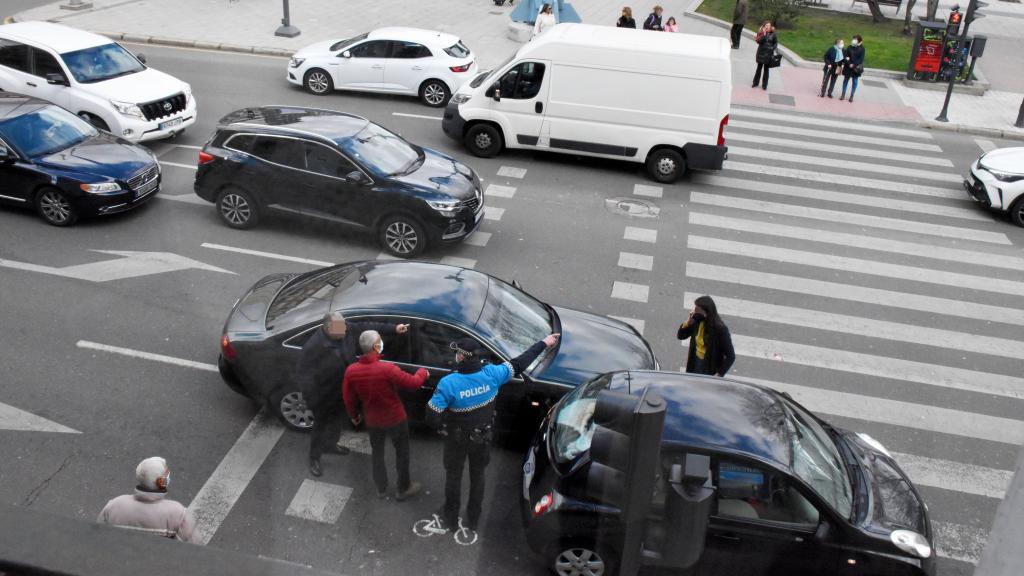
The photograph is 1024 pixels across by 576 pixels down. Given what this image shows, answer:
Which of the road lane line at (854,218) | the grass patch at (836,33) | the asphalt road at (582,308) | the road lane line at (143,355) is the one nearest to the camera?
the asphalt road at (582,308)

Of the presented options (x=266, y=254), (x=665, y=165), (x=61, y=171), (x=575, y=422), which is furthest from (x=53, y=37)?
(x=575, y=422)

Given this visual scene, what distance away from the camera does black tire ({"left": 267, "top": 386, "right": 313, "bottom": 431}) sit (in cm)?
779

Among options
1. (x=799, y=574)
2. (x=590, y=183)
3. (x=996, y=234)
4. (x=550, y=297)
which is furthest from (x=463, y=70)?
(x=799, y=574)

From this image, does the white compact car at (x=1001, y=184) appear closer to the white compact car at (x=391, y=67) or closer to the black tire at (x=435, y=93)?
the white compact car at (x=391, y=67)

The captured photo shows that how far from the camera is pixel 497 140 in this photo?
15.7m

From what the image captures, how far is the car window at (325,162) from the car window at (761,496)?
725cm

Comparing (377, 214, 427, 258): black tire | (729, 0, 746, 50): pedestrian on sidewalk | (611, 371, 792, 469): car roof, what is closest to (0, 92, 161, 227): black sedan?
(377, 214, 427, 258): black tire

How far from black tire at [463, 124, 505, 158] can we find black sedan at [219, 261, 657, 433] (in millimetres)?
7590

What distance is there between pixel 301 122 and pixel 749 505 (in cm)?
847

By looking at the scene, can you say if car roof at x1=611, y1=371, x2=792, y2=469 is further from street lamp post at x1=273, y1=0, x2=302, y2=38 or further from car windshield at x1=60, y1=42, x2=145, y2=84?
street lamp post at x1=273, y1=0, x2=302, y2=38

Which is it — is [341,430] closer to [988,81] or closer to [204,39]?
[204,39]

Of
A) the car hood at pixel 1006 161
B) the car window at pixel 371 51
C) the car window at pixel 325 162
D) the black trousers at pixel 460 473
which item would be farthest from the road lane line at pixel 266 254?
the car hood at pixel 1006 161

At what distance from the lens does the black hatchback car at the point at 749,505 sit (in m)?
6.03

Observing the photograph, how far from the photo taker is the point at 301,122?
12172mm
